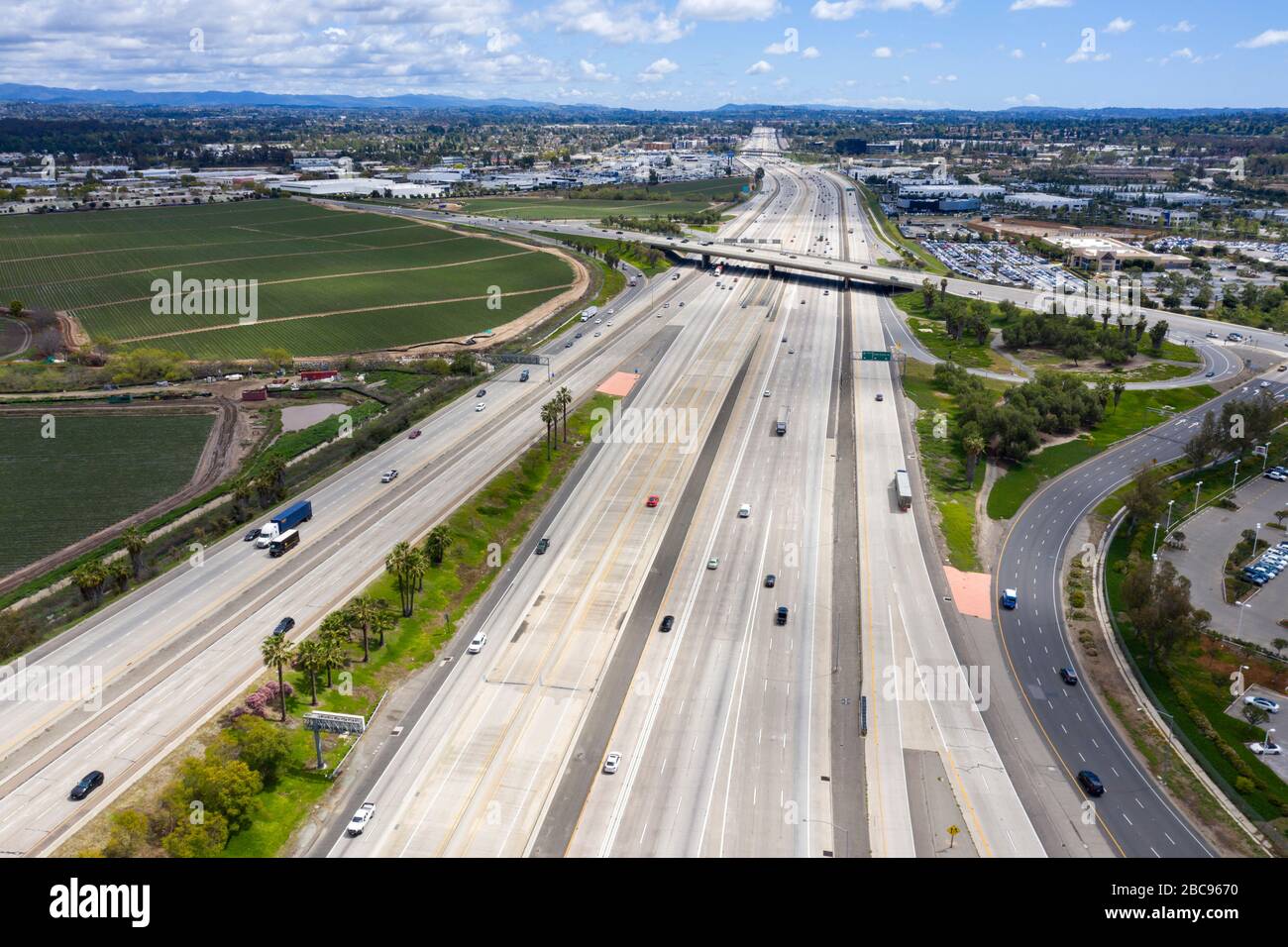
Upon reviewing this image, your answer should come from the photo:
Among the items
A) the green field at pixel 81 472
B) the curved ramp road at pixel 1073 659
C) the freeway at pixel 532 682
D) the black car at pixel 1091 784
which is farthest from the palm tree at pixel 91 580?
the black car at pixel 1091 784

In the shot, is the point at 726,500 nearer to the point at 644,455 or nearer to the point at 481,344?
the point at 644,455

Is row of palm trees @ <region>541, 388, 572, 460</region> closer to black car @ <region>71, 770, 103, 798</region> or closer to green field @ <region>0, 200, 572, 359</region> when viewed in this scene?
green field @ <region>0, 200, 572, 359</region>

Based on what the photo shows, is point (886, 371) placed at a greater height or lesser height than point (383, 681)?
greater

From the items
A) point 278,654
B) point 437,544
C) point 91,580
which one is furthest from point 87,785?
point 437,544

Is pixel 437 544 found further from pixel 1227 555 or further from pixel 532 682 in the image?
pixel 1227 555

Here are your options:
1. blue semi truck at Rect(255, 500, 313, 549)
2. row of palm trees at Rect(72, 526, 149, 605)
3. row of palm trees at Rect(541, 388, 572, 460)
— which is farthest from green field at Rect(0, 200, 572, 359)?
row of palm trees at Rect(72, 526, 149, 605)

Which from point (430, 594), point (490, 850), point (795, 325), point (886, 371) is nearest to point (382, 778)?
point (490, 850)
